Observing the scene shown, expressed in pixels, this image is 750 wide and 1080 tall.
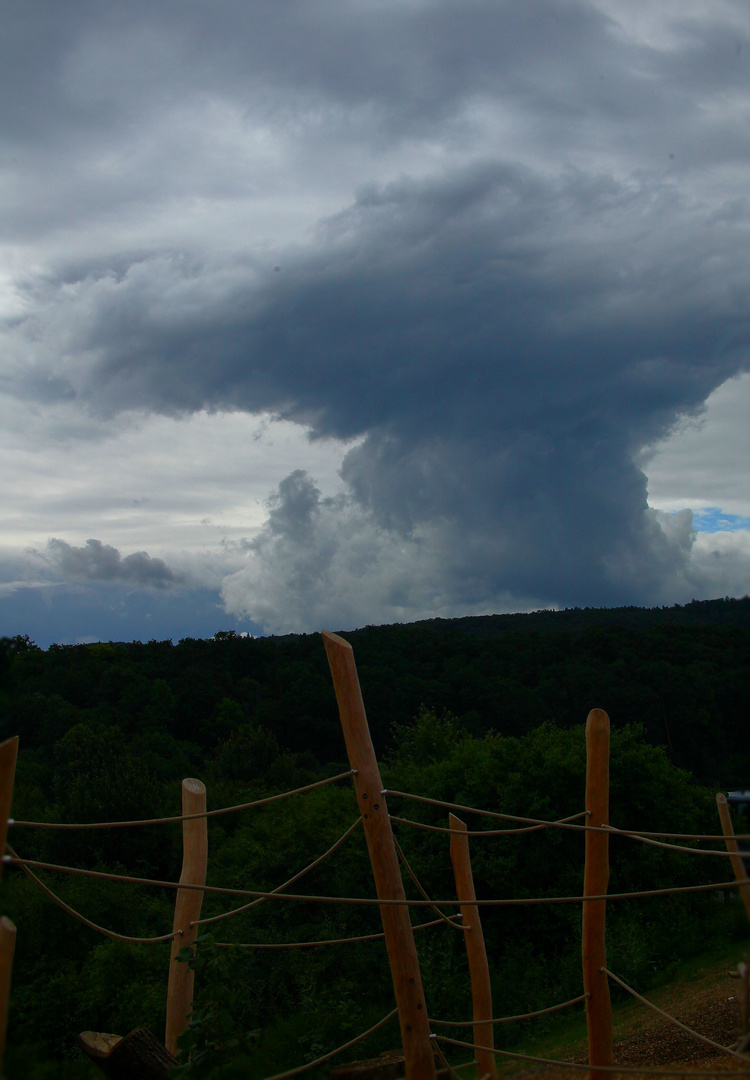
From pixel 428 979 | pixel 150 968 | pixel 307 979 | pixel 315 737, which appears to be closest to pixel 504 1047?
pixel 428 979

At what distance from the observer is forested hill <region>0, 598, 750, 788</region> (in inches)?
1198

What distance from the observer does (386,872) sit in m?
3.54

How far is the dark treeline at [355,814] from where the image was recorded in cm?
1204

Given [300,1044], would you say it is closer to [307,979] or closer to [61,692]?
[307,979]

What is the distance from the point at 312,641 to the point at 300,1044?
43.8 meters

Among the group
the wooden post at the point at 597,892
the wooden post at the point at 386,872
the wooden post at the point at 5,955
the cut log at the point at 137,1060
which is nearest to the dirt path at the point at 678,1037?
the wooden post at the point at 597,892

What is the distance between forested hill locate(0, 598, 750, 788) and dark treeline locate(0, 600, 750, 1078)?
6.3 inches

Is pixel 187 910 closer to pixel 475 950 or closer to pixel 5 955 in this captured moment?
pixel 475 950

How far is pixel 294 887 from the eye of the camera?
17.3 metres

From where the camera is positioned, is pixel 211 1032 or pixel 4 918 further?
pixel 211 1032

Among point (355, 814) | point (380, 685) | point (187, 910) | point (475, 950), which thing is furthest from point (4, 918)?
point (380, 685)

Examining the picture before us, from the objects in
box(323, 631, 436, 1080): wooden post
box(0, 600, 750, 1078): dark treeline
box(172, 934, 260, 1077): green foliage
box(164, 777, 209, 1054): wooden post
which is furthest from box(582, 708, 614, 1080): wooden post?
box(164, 777, 209, 1054): wooden post

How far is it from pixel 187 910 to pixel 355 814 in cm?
1937

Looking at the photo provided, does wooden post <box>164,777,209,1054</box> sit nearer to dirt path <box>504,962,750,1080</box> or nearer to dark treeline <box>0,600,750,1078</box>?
dark treeline <box>0,600,750,1078</box>
